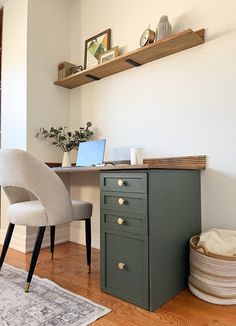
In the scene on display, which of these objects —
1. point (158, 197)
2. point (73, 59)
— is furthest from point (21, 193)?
point (73, 59)

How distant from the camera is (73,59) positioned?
273cm

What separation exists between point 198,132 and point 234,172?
37 centimetres

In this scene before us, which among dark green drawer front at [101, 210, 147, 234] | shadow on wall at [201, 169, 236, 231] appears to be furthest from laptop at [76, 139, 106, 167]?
shadow on wall at [201, 169, 236, 231]

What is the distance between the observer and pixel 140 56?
1.98 m

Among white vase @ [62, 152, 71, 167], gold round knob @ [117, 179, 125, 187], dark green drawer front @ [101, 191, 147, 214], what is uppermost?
white vase @ [62, 152, 71, 167]

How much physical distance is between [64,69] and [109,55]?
588 millimetres

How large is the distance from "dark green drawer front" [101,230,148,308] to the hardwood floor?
50mm

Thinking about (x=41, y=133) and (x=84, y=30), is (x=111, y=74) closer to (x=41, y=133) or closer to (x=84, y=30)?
(x=84, y=30)

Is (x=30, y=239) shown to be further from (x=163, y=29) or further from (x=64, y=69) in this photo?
(x=163, y=29)

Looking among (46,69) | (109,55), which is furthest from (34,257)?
(46,69)

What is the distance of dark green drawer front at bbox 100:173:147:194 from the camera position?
1.29m

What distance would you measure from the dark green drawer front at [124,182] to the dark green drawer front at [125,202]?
0.03 m

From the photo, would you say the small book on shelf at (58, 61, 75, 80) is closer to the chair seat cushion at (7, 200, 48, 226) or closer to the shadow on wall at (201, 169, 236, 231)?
the chair seat cushion at (7, 200, 48, 226)

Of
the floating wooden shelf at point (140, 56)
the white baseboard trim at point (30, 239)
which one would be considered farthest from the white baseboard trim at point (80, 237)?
the floating wooden shelf at point (140, 56)
